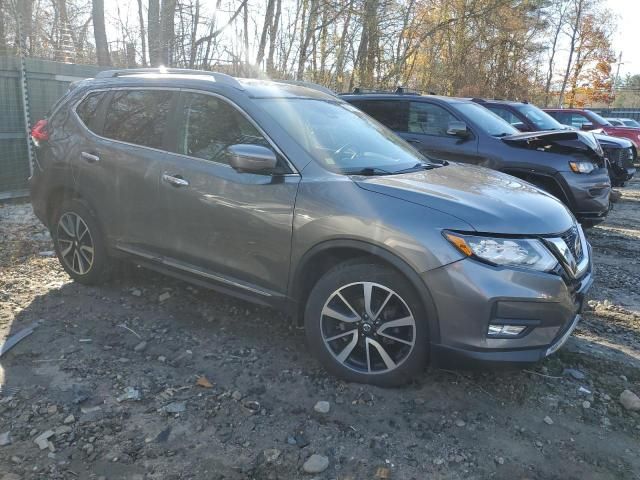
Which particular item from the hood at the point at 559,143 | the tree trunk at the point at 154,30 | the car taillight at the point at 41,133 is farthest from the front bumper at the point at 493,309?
the tree trunk at the point at 154,30

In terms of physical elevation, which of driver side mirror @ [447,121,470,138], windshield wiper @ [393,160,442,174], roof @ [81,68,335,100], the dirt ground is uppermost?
roof @ [81,68,335,100]

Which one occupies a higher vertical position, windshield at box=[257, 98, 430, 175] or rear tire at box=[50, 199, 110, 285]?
windshield at box=[257, 98, 430, 175]

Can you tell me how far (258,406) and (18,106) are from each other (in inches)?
285

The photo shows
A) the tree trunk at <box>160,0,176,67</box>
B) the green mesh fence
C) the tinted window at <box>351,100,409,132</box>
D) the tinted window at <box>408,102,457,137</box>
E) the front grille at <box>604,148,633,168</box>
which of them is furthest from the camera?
the tree trunk at <box>160,0,176,67</box>

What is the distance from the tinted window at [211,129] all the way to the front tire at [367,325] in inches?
41.5

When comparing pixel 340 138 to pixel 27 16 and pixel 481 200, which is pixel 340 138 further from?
pixel 27 16

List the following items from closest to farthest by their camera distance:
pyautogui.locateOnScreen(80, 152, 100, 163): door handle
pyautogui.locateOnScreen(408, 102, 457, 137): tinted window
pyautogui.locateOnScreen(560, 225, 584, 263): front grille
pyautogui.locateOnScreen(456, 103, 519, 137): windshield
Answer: pyautogui.locateOnScreen(560, 225, 584, 263): front grille → pyautogui.locateOnScreen(80, 152, 100, 163): door handle → pyautogui.locateOnScreen(456, 103, 519, 137): windshield → pyautogui.locateOnScreen(408, 102, 457, 137): tinted window

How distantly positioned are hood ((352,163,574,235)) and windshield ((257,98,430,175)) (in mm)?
275

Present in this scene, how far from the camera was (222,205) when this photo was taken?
3520 millimetres

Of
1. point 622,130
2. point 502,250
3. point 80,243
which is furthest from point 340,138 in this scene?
point 622,130

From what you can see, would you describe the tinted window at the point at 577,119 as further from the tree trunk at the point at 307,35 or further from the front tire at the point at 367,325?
the front tire at the point at 367,325

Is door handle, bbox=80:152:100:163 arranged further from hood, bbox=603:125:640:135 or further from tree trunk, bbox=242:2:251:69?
hood, bbox=603:125:640:135

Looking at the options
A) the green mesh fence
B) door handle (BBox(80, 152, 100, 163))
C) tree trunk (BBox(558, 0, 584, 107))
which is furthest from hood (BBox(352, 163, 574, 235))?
tree trunk (BBox(558, 0, 584, 107))

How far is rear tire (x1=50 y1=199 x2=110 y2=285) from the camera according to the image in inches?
175
